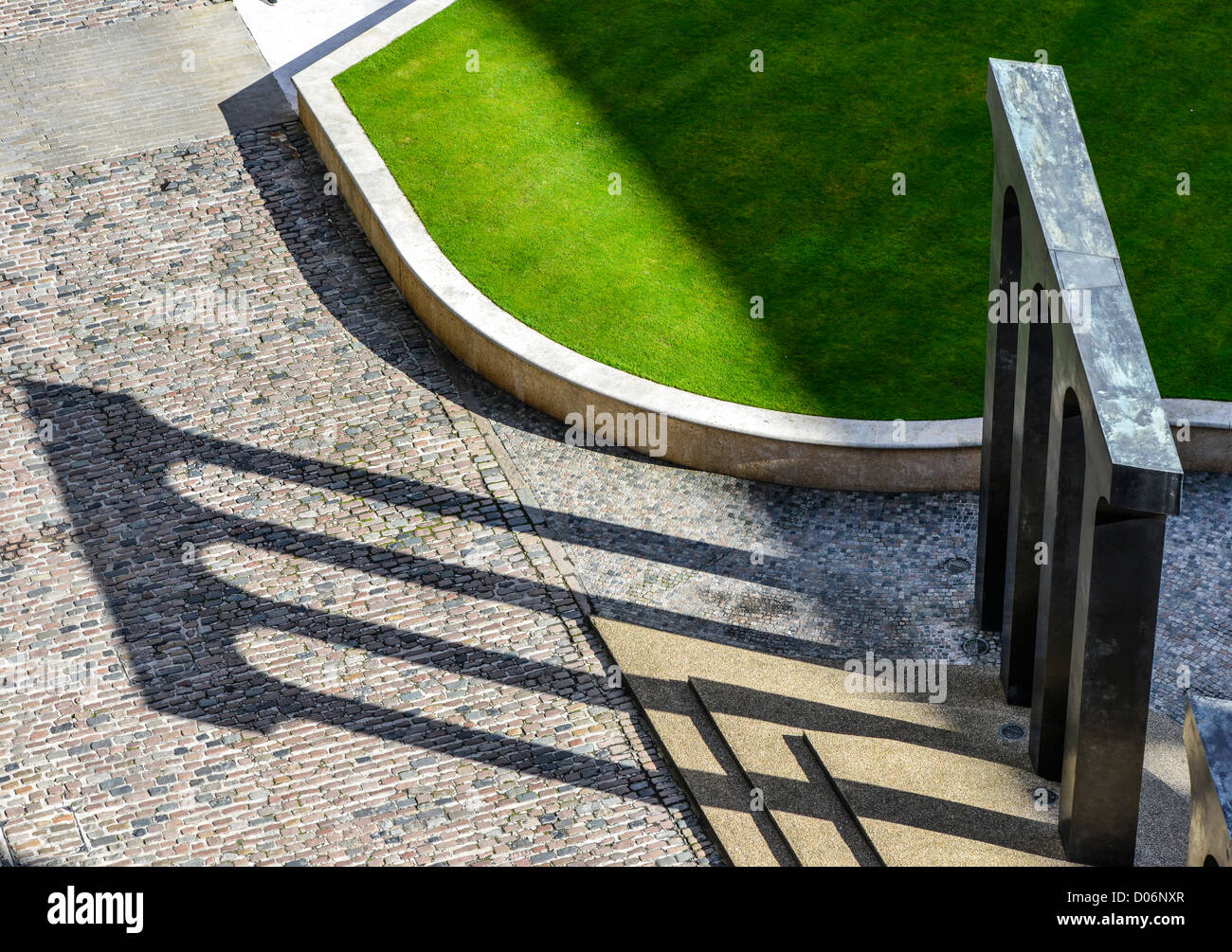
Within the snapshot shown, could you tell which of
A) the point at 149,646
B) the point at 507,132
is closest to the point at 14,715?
the point at 149,646

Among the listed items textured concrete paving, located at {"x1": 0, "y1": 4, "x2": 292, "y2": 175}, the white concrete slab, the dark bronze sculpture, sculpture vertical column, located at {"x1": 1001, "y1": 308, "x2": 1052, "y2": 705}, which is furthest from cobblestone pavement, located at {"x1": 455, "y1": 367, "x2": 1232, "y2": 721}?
the white concrete slab

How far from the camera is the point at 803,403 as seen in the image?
1543 cm

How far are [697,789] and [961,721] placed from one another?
2148 millimetres

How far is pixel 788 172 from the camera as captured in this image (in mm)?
18141

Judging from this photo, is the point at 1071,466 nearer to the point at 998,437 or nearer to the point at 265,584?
the point at 998,437

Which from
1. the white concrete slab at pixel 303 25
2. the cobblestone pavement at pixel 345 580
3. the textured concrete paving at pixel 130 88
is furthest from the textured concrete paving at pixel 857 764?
the white concrete slab at pixel 303 25

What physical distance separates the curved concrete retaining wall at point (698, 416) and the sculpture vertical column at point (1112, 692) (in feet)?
13.8

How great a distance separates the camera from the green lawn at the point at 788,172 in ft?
52.6

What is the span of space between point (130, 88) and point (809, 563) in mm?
11296

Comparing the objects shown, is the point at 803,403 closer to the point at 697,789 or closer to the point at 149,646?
the point at 697,789

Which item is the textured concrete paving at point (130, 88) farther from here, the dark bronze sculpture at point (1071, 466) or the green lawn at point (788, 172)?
the dark bronze sculpture at point (1071, 466)

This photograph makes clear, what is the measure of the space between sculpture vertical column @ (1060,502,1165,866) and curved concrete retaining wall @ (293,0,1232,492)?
420 cm

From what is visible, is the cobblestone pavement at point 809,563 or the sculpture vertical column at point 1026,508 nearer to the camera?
the sculpture vertical column at point 1026,508

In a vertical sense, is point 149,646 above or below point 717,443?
below
